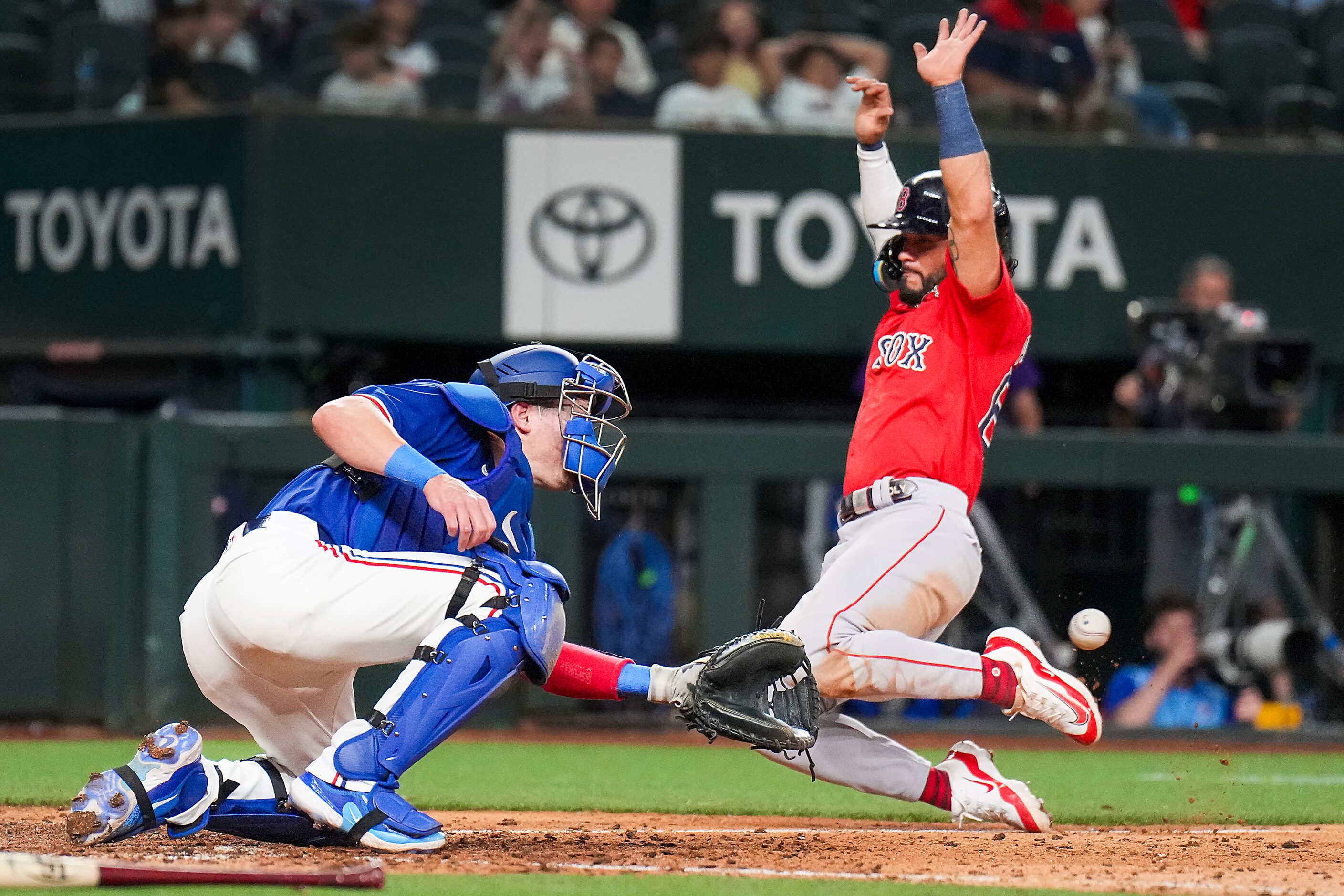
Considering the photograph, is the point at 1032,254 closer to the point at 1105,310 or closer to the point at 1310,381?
the point at 1105,310

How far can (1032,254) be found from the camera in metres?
9.50

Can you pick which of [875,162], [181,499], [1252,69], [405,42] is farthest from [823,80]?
[875,162]

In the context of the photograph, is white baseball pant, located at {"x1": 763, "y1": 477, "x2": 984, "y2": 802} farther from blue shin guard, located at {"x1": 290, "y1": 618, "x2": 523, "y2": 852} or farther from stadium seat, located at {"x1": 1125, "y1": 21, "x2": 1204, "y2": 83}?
stadium seat, located at {"x1": 1125, "y1": 21, "x2": 1204, "y2": 83}

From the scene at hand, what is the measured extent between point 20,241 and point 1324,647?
6.87 meters

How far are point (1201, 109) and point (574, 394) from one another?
6.81 metres

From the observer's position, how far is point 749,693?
379 centimetres

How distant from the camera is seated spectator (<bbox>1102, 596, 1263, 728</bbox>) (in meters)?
8.17

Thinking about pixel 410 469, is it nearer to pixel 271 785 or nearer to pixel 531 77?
pixel 271 785

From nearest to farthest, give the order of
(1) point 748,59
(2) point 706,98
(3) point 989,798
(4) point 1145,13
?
(3) point 989,798 < (2) point 706,98 < (1) point 748,59 < (4) point 1145,13

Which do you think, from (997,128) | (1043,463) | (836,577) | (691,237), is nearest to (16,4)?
(691,237)

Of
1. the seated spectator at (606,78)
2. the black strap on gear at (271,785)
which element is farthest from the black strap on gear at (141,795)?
the seated spectator at (606,78)

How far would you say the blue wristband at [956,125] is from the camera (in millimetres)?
4238

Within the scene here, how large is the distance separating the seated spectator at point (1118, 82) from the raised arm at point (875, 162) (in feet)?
15.6

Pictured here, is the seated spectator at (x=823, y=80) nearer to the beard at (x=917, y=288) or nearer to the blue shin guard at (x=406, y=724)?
the beard at (x=917, y=288)
